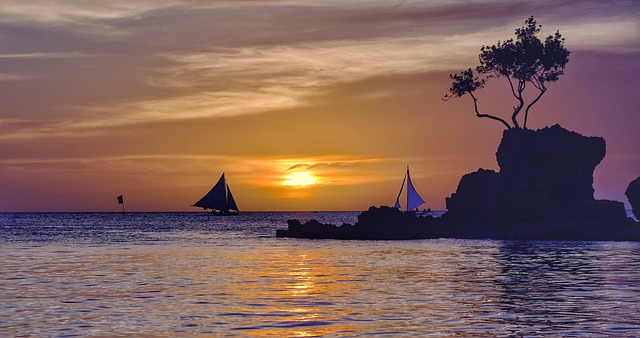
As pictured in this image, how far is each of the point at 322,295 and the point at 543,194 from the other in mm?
64307

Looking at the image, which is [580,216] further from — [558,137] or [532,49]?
[532,49]

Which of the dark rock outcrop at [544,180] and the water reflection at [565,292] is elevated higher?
the dark rock outcrop at [544,180]

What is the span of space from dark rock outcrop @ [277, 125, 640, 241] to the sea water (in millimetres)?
26657

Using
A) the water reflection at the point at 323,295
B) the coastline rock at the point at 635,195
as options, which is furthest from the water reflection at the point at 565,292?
the coastline rock at the point at 635,195

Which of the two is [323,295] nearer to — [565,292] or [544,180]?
[565,292]

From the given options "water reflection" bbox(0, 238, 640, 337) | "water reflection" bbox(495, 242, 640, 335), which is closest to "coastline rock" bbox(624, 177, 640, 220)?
"water reflection" bbox(495, 242, 640, 335)

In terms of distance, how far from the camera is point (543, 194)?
97.3 metres

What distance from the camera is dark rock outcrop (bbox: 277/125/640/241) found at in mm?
94938

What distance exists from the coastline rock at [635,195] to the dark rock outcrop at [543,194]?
114mm

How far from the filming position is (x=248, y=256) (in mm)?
69250

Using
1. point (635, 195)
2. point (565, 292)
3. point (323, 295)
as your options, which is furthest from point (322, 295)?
point (635, 195)

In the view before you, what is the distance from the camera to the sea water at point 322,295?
2780 cm

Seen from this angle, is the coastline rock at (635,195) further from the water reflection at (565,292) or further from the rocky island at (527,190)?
the water reflection at (565,292)

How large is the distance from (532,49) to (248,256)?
46785 mm
